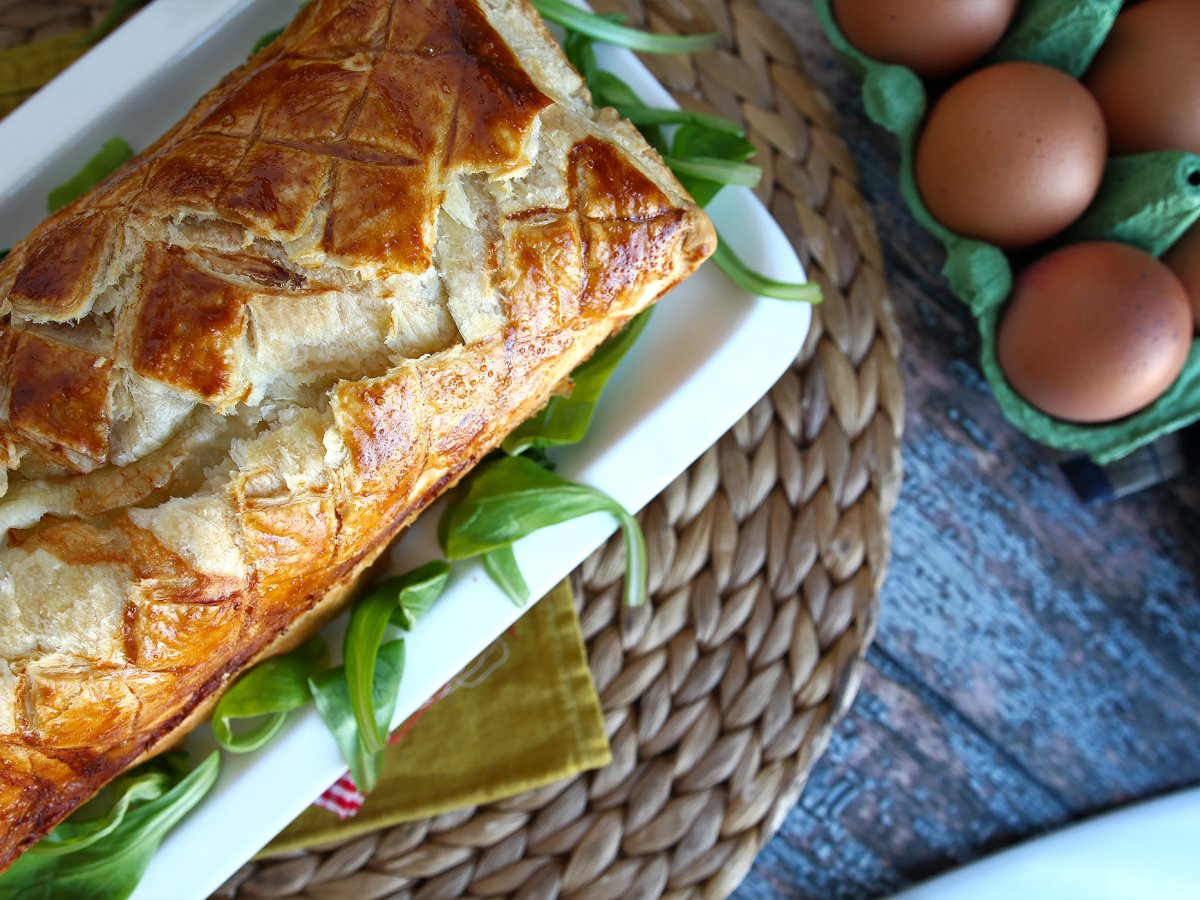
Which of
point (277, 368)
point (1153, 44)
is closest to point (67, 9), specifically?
point (277, 368)

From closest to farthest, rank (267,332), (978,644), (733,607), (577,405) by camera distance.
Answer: (267,332), (577,405), (733,607), (978,644)

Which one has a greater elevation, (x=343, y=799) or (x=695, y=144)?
(x=695, y=144)

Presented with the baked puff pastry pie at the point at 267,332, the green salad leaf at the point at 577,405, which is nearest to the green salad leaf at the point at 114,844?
the baked puff pastry pie at the point at 267,332

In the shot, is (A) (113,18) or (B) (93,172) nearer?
(B) (93,172)

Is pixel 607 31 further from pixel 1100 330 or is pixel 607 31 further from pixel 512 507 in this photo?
pixel 1100 330

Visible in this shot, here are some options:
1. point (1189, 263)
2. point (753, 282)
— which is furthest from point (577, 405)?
point (1189, 263)

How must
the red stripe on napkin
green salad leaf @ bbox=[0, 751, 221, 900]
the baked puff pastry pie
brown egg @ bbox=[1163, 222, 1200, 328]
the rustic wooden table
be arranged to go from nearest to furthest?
the baked puff pastry pie
green salad leaf @ bbox=[0, 751, 221, 900]
the red stripe on napkin
brown egg @ bbox=[1163, 222, 1200, 328]
the rustic wooden table

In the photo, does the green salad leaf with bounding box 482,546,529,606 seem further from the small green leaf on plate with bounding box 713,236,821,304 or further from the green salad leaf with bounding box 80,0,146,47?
the green salad leaf with bounding box 80,0,146,47

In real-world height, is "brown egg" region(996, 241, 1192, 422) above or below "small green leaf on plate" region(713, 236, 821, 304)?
below

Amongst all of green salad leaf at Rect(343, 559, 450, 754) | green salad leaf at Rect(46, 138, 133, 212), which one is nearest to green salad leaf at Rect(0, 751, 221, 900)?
green salad leaf at Rect(343, 559, 450, 754)
